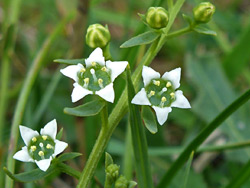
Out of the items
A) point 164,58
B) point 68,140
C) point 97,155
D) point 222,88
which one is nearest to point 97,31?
point 97,155

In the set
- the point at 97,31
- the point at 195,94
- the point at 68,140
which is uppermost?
the point at 97,31

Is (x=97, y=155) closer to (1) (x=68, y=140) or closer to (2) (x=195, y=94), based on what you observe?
(1) (x=68, y=140)

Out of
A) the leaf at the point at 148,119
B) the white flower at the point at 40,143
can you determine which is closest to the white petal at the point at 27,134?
the white flower at the point at 40,143

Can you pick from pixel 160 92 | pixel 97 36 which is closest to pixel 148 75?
pixel 160 92

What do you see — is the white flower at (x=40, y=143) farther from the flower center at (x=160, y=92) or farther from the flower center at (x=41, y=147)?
the flower center at (x=160, y=92)

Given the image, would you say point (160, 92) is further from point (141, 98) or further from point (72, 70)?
point (72, 70)

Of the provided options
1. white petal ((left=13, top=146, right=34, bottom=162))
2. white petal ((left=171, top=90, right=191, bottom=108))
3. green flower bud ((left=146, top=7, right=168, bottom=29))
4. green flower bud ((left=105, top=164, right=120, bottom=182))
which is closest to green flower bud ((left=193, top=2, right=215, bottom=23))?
green flower bud ((left=146, top=7, right=168, bottom=29))
